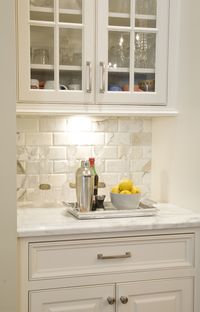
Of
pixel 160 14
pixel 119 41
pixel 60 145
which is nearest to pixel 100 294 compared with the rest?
pixel 60 145

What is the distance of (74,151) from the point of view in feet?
8.11

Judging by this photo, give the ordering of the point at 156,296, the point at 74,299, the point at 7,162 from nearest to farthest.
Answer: the point at 7,162 < the point at 74,299 < the point at 156,296

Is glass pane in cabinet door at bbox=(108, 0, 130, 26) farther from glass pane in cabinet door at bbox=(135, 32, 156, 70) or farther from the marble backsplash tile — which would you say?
the marble backsplash tile

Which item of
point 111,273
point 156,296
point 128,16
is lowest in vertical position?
point 156,296

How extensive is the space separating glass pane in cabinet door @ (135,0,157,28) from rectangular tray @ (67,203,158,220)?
96cm

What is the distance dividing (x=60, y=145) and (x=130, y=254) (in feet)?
2.59

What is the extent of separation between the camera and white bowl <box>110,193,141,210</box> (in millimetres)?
2154

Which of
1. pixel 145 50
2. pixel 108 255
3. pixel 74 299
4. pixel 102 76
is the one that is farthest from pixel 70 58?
pixel 74 299

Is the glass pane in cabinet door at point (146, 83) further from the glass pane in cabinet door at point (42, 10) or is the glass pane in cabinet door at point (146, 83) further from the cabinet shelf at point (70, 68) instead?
the glass pane in cabinet door at point (42, 10)

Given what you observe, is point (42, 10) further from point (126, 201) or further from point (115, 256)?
point (115, 256)

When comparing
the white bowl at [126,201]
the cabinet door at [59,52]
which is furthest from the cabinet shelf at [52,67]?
the white bowl at [126,201]

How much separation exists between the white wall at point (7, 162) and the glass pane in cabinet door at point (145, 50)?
77 centimetres

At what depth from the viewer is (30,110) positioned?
2100mm

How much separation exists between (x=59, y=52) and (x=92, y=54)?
164 mm
